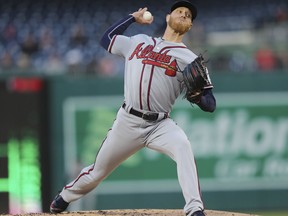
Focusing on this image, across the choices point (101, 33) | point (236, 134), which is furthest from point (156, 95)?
point (101, 33)

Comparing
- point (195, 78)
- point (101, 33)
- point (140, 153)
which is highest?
point (101, 33)

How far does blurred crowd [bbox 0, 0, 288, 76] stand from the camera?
13569 millimetres

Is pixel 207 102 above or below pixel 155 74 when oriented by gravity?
below

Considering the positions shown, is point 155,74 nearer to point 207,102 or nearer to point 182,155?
point 207,102

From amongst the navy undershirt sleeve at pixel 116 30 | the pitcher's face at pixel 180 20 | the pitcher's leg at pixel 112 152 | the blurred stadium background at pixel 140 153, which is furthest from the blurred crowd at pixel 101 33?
the pitcher's face at pixel 180 20

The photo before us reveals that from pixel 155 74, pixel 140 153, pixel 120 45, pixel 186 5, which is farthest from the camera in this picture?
pixel 140 153

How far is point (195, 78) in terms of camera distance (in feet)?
19.3

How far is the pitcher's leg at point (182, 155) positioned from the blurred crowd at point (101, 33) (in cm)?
645

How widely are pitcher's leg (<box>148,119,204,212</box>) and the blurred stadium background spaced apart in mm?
5936

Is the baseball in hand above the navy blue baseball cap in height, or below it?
below

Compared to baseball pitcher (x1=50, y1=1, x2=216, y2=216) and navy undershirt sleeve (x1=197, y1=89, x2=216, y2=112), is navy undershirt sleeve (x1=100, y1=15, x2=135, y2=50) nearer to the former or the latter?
baseball pitcher (x1=50, y1=1, x2=216, y2=216)

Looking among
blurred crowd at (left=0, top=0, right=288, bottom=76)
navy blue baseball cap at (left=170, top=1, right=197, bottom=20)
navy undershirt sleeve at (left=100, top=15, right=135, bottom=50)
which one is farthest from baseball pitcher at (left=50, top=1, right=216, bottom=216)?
blurred crowd at (left=0, top=0, right=288, bottom=76)

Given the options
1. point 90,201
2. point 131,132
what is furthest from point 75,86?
point 131,132

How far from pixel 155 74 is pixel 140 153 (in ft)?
22.7
